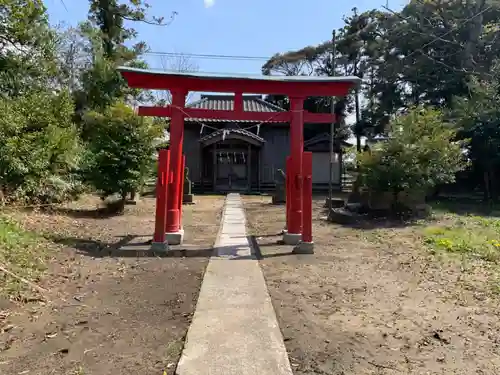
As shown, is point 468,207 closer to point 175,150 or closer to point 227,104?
point 175,150

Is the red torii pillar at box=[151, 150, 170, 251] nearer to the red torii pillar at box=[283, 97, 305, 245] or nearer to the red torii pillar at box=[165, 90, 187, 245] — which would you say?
the red torii pillar at box=[165, 90, 187, 245]

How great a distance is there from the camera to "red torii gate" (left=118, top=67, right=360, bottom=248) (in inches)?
313

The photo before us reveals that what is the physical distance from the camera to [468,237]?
9.09 meters

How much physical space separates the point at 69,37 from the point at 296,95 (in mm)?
16437

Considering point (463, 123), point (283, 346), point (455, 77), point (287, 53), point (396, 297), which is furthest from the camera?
point (287, 53)

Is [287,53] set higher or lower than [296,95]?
higher

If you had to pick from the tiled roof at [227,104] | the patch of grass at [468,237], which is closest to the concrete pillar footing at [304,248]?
the patch of grass at [468,237]

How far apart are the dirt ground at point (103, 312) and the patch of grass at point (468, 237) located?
4388 mm

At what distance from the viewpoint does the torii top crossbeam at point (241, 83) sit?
7906 millimetres

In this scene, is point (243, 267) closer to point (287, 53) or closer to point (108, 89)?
point (108, 89)

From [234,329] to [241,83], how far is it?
5.42 m

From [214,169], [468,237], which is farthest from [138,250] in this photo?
[214,169]

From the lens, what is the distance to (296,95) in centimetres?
829

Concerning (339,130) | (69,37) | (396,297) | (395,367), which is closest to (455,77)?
(339,130)
